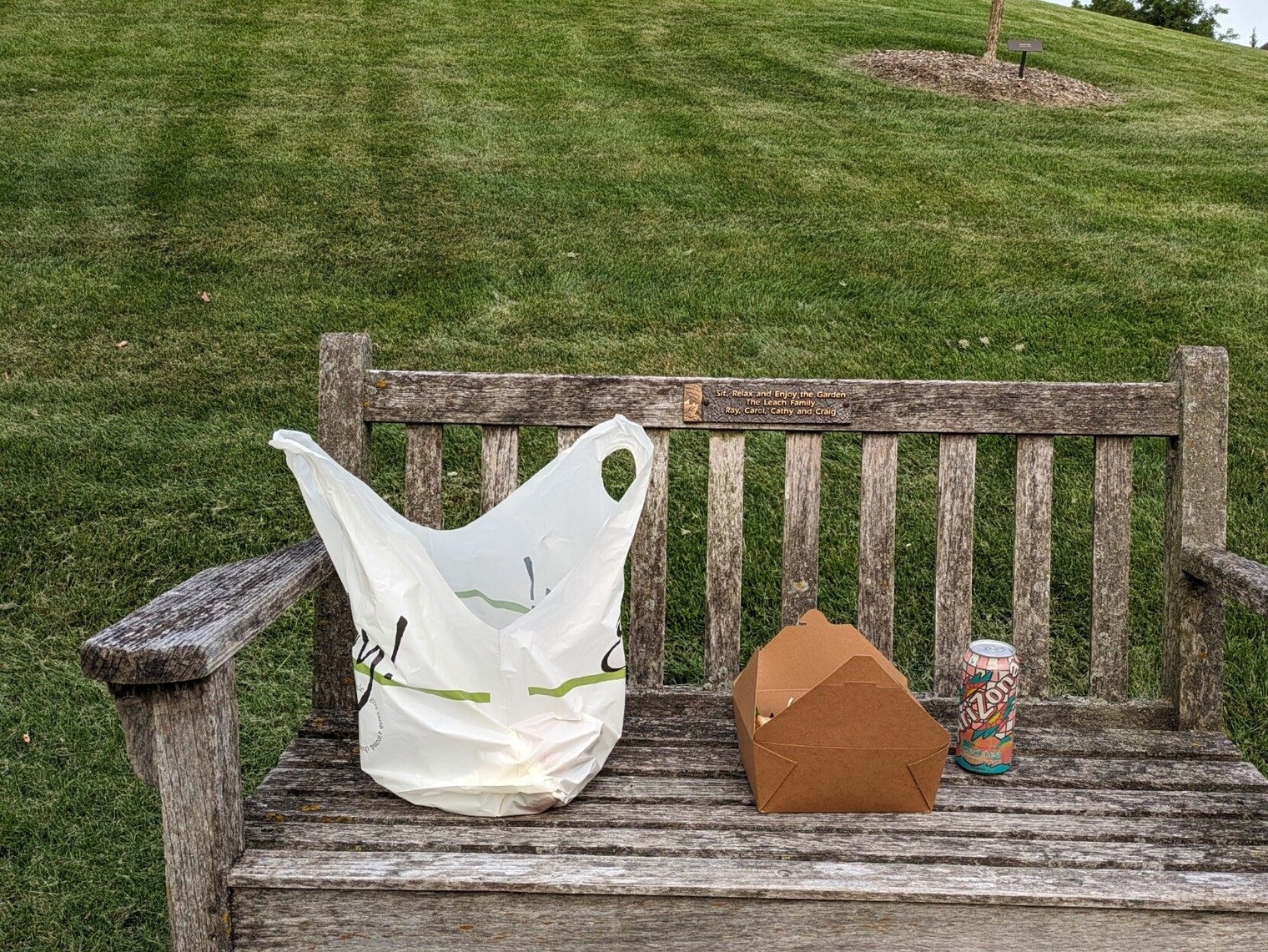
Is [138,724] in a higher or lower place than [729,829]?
higher

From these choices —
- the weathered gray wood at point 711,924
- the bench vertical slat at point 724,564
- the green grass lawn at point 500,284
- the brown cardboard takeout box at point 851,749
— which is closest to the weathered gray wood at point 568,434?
the bench vertical slat at point 724,564

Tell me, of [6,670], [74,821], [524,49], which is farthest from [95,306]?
[524,49]

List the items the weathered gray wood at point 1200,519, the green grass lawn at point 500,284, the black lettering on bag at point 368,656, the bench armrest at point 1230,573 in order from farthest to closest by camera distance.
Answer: the green grass lawn at point 500,284 → the weathered gray wood at point 1200,519 → the bench armrest at point 1230,573 → the black lettering on bag at point 368,656

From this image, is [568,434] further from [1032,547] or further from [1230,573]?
[1230,573]

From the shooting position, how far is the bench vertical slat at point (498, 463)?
2416mm

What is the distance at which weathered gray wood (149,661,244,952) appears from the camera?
1.69m

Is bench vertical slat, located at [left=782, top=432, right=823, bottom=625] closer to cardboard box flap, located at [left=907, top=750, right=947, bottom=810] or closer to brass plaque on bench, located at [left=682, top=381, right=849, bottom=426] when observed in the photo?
brass plaque on bench, located at [left=682, top=381, right=849, bottom=426]

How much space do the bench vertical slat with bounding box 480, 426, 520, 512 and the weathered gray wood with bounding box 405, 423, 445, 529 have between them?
0.31 feet

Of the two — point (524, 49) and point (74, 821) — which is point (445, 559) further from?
point (524, 49)

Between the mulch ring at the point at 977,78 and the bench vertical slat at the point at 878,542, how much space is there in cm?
828

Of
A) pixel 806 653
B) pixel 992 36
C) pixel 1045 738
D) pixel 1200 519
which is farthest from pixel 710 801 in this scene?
pixel 992 36

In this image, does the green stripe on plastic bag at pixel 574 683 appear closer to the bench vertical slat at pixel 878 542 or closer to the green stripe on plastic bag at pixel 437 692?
the green stripe on plastic bag at pixel 437 692

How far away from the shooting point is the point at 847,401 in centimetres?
237

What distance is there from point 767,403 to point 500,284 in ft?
11.1
